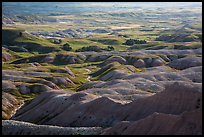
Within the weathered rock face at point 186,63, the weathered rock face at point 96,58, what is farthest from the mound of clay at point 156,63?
the weathered rock face at point 96,58

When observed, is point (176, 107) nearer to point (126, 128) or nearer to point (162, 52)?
point (126, 128)

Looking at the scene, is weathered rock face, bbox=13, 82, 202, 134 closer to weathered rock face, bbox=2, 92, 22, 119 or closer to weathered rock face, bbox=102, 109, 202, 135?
weathered rock face, bbox=2, 92, 22, 119

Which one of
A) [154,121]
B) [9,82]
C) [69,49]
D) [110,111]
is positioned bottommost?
[69,49]

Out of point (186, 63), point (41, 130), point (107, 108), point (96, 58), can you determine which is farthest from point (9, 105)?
point (96, 58)

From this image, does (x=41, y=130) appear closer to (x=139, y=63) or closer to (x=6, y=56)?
(x=139, y=63)

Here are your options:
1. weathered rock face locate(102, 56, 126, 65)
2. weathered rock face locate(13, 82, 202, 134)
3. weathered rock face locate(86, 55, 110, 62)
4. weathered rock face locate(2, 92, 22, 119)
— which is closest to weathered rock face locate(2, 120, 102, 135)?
weathered rock face locate(13, 82, 202, 134)

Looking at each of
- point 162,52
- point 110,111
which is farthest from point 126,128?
point 162,52

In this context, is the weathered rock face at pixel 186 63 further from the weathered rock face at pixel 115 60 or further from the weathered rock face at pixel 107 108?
the weathered rock face at pixel 107 108
